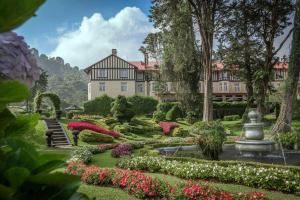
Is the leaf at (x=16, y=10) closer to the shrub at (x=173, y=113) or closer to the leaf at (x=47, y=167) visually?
the leaf at (x=47, y=167)

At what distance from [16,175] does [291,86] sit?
2164 cm

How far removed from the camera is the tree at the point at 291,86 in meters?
20.6

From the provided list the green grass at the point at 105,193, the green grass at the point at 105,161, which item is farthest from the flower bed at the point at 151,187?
the green grass at the point at 105,161

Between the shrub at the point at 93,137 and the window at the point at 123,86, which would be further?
the window at the point at 123,86

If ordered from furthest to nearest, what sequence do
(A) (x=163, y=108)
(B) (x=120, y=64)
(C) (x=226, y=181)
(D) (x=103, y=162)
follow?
1. (B) (x=120, y=64)
2. (A) (x=163, y=108)
3. (D) (x=103, y=162)
4. (C) (x=226, y=181)

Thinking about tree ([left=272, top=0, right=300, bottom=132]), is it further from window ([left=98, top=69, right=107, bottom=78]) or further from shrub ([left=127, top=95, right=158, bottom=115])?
window ([left=98, top=69, right=107, bottom=78])

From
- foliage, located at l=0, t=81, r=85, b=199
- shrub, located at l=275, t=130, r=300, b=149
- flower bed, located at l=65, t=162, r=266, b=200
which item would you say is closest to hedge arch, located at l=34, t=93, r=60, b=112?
shrub, located at l=275, t=130, r=300, b=149

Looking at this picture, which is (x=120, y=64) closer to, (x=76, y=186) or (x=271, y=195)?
(x=271, y=195)

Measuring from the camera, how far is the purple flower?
3.25ft

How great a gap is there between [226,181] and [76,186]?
10051mm

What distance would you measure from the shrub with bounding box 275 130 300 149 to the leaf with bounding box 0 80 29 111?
62.8 ft

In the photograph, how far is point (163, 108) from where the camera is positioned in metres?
45.2

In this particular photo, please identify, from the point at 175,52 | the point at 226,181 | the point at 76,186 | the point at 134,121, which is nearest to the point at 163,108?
the point at 134,121

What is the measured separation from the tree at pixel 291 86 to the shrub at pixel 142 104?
28143 millimetres
